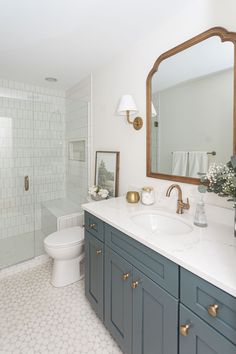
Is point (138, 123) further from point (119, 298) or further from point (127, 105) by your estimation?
point (119, 298)

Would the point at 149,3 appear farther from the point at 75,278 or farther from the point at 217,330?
the point at 75,278

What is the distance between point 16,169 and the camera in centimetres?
285

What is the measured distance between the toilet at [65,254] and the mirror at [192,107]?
100cm

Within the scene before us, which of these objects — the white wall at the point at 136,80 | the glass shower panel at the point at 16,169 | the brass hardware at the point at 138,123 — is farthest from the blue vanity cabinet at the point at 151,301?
the glass shower panel at the point at 16,169

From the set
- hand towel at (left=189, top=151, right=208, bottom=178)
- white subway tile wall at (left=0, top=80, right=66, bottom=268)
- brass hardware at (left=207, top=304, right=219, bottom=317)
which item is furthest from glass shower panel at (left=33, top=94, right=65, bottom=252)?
brass hardware at (left=207, top=304, right=219, bottom=317)

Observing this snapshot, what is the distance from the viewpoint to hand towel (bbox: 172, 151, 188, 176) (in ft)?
4.70

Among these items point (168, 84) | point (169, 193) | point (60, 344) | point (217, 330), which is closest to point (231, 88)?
point (168, 84)

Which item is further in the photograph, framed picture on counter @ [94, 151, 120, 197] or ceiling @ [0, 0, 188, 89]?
framed picture on counter @ [94, 151, 120, 197]

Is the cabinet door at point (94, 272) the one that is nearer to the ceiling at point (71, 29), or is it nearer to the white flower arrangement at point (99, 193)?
the white flower arrangement at point (99, 193)

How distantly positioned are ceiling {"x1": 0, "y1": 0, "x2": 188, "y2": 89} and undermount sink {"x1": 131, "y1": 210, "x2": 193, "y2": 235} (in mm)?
1428

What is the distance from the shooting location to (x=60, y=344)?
1.40 meters

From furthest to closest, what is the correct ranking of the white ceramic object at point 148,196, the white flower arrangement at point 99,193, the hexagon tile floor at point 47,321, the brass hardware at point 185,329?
1. the white flower arrangement at point 99,193
2. the white ceramic object at point 148,196
3. the hexagon tile floor at point 47,321
4. the brass hardware at point 185,329

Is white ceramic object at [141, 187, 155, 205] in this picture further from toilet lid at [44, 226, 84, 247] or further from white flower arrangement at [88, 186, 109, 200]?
toilet lid at [44, 226, 84, 247]

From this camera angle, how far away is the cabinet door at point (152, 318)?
889 mm
